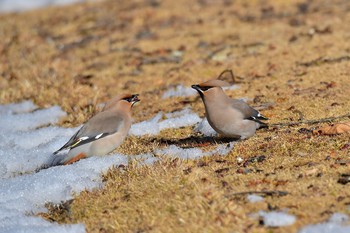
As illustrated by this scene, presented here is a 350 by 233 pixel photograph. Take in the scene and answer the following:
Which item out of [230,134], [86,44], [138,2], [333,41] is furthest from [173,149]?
[138,2]

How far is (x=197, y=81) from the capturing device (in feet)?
29.0

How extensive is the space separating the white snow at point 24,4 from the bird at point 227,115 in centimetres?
1202

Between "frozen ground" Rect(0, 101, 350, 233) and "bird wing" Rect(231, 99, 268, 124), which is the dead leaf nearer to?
"bird wing" Rect(231, 99, 268, 124)

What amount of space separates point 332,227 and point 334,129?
6.07 ft

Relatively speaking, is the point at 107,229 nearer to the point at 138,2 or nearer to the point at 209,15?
the point at 209,15

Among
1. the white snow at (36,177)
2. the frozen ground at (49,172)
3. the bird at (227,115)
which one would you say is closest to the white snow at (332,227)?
the frozen ground at (49,172)

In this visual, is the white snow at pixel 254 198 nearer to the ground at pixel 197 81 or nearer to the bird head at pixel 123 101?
the ground at pixel 197 81

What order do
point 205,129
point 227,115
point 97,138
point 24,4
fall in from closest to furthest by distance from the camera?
1. point 97,138
2. point 227,115
3. point 205,129
4. point 24,4

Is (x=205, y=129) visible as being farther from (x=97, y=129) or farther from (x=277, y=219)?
(x=277, y=219)

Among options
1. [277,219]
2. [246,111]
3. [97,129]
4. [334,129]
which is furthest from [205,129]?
[277,219]

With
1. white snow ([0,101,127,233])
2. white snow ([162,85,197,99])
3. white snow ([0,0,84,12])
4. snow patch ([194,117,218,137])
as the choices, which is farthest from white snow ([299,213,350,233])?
white snow ([0,0,84,12])

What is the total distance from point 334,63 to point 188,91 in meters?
1.71

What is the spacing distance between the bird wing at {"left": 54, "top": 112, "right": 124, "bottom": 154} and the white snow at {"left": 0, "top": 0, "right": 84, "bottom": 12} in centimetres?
1203

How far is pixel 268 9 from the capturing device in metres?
12.6
